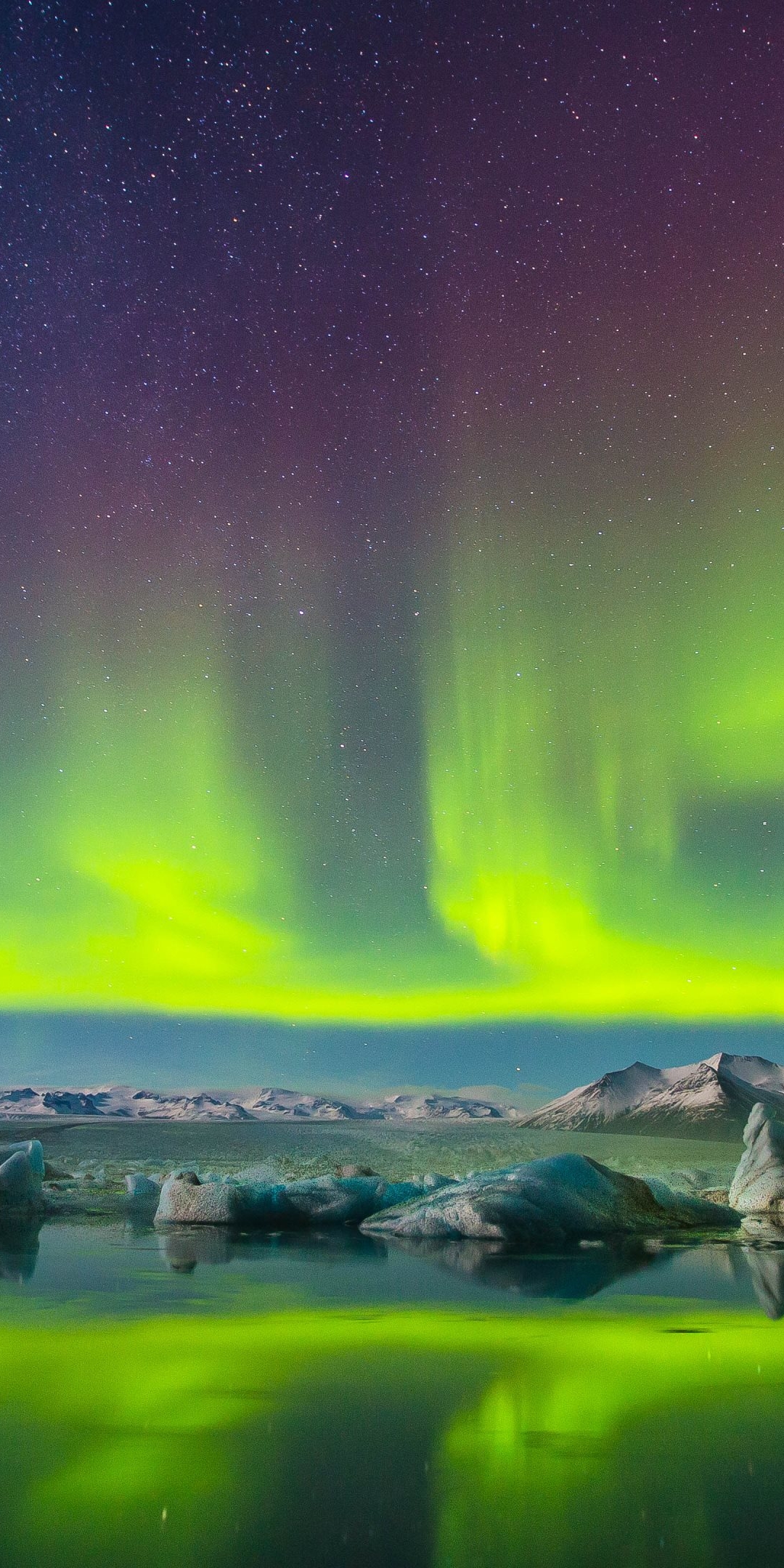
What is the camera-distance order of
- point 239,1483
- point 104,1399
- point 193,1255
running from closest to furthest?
point 239,1483, point 104,1399, point 193,1255

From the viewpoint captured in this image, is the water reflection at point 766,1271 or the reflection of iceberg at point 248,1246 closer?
the water reflection at point 766,1271

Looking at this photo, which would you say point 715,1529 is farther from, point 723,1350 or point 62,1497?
point 723,1350

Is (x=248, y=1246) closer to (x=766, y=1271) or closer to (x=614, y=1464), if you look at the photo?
(x=766, y=1271)

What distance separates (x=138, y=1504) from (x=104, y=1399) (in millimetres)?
1630

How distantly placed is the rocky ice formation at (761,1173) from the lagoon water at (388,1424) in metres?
10.7

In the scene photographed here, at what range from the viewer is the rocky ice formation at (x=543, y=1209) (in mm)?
14484

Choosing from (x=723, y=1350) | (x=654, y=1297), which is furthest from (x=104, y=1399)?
(x=654, y=1297)

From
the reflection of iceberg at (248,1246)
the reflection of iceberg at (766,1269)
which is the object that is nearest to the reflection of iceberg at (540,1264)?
the reflection of iceberg at (248,1246)

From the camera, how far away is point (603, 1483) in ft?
13.7

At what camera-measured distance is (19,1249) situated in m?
12.6

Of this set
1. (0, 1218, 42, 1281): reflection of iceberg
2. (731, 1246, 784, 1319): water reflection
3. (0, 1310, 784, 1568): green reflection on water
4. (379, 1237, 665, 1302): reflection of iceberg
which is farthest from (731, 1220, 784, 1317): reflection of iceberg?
(0, 1218, 42, 1281): reflection of iceberg

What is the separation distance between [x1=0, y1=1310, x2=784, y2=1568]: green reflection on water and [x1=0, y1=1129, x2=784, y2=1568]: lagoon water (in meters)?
0.02

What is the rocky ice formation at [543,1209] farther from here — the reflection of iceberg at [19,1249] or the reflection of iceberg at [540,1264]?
the reflection of iceberg at [19,1249]

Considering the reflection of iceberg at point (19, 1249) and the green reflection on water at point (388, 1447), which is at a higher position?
the green reflection on water at point (388, 1447)
